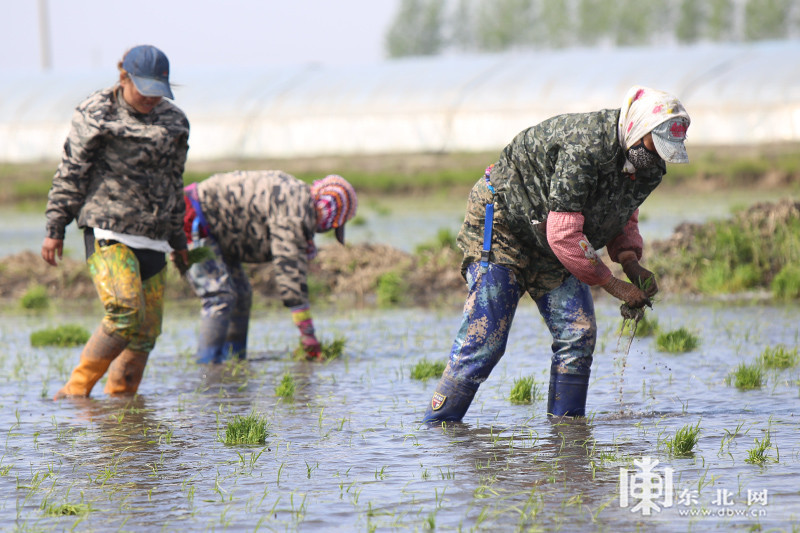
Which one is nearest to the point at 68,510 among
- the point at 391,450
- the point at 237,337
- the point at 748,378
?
the point at 391,450

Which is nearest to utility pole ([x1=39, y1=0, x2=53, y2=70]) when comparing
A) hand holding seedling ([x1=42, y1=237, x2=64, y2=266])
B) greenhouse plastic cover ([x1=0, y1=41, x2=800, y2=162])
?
greenhouse plastic cover ([x1=0, y1=41, x2=800, y2=162])

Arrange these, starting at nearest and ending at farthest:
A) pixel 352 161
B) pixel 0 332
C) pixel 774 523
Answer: pixel 774 523 → pixel 0 332 → pixel 352 161

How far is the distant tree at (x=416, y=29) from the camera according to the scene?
108 m

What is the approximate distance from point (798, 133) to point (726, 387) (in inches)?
981

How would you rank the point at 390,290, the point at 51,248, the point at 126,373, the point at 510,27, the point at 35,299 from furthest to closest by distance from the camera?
the point at 510,27, the point at 35,299, the point at 390,290, the point at 126,373, the point at 51,248


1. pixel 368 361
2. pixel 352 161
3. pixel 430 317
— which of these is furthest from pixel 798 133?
pixel 368 361

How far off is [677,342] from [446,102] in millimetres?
27882

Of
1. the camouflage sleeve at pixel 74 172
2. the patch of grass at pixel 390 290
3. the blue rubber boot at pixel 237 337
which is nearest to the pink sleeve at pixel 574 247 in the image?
the camouflage sleeve at pixel 74 172

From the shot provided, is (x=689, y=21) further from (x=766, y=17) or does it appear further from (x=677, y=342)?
(x=677, y=342)

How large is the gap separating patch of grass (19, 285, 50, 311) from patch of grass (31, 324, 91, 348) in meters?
2.90

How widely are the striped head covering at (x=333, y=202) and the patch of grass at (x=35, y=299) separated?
19.1 feet

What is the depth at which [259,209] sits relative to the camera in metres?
8.55

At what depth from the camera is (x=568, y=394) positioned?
20.6 ft

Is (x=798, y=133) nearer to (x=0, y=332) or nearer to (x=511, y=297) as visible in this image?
(x=0, y=332)
